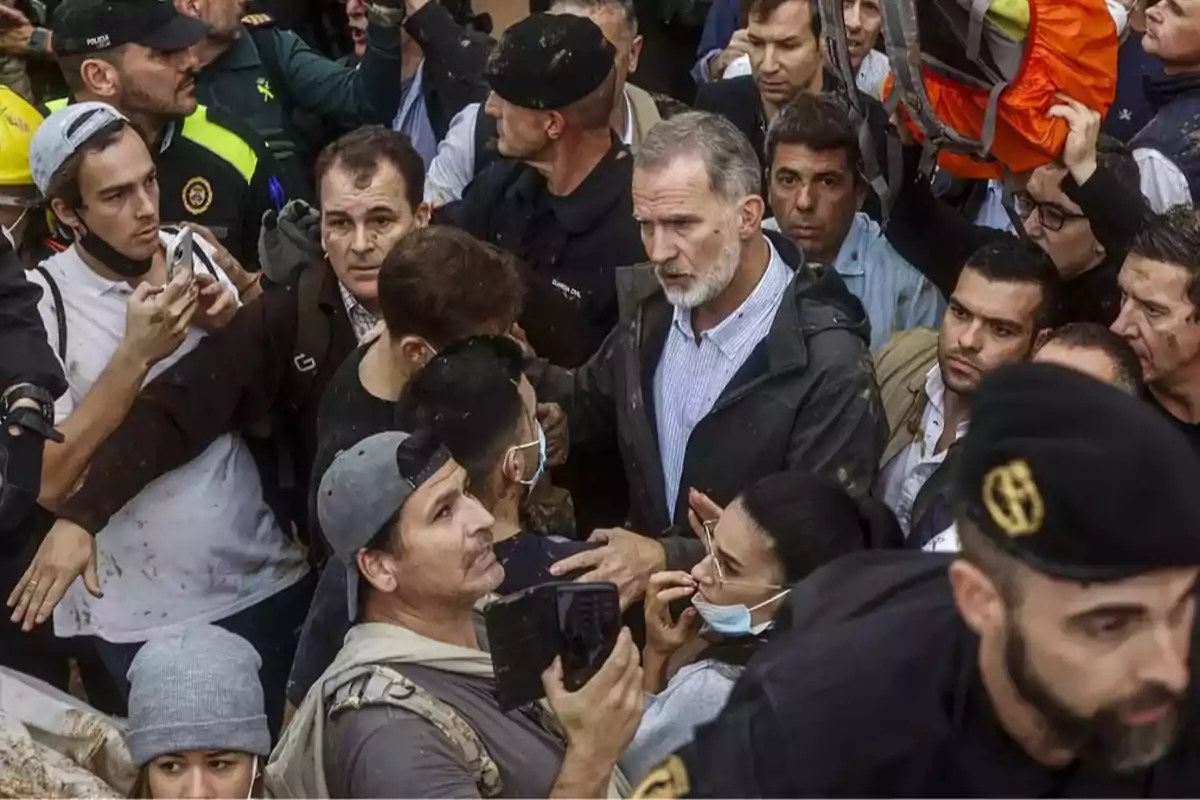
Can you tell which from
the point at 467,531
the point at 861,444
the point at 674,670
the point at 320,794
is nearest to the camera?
the point at 320,794

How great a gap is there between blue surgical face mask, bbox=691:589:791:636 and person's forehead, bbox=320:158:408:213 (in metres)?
1.31

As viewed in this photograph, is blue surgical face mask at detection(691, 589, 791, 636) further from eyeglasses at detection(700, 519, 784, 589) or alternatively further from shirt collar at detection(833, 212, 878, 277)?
shirt collar at detection(833, 212, 878, 277)

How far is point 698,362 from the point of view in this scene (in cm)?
343

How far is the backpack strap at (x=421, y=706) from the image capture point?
7.90 ft

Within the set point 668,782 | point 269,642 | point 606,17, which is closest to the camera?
point 668,782

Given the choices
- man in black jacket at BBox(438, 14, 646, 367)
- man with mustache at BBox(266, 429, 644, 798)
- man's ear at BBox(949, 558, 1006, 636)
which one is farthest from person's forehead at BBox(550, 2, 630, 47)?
man's ear at BBox(949, 558, 1006, 636)

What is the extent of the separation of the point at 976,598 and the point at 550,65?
256 cm

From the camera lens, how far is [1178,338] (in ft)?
10.3

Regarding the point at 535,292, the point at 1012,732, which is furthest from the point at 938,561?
the point at 535,292

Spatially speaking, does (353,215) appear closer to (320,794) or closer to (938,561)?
(320,794)

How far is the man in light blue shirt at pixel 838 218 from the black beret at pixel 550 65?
47 cm

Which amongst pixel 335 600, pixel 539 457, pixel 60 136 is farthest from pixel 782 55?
pixel 335 600

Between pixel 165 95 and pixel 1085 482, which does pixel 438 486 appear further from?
pixel 165 95

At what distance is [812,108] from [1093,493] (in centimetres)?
254
